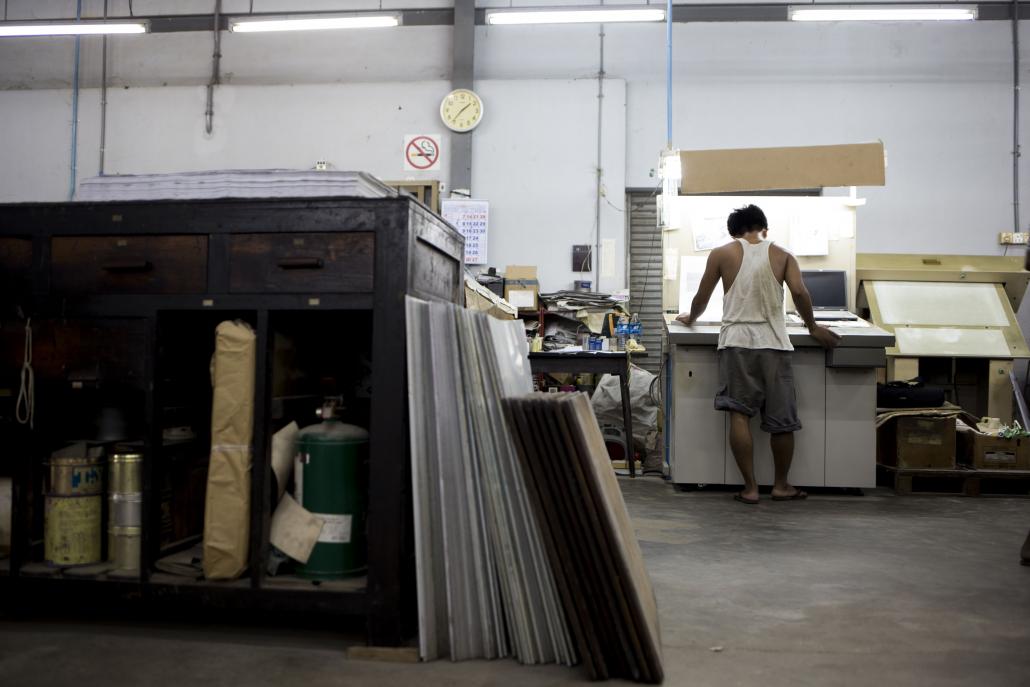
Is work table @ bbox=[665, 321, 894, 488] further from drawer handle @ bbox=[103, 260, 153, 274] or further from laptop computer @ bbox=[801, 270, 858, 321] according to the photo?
drawer handle @ bbox=[103, 260, 153, 274]

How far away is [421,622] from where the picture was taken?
1757mm

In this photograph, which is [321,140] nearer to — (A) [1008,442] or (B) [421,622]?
(A) [1008,442]

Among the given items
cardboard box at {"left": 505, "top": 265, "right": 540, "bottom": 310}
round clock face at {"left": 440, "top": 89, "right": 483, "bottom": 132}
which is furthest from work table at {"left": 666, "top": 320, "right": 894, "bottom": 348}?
round clock face at {"left": 440, "top": 89, "right": 483, "bottom": 132}

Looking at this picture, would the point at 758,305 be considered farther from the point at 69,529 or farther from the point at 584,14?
the point at 584,14

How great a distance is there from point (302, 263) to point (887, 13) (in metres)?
6.40

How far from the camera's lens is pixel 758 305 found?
13.2 ft

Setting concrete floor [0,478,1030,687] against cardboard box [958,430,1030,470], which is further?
cardboard box [958,430,1030,470]

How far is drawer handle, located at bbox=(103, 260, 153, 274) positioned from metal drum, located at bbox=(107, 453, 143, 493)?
0.47 metres

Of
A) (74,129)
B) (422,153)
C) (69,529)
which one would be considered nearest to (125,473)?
(69,529)

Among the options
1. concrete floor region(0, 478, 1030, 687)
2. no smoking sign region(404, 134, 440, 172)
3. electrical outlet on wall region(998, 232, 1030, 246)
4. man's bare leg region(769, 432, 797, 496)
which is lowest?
concrete floor region(0, 478, 1030, 687)

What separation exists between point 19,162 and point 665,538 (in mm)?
7924

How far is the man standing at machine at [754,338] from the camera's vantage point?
4.02 m

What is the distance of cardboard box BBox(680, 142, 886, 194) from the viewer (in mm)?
5223

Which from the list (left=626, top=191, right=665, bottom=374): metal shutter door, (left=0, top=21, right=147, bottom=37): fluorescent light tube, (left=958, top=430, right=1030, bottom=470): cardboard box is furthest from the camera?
(left=626, top=191, right=665, bottom=374): metal shutter door
